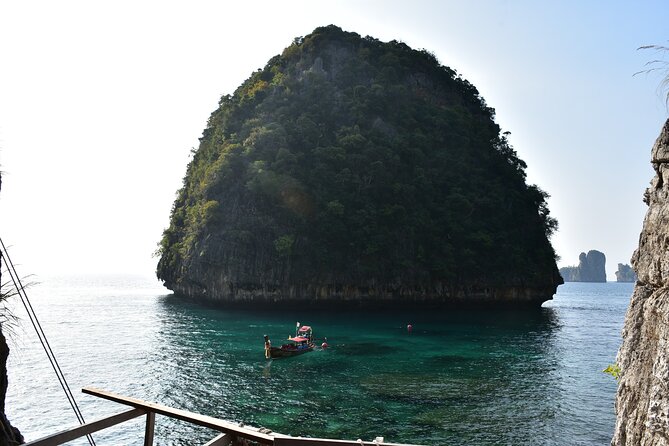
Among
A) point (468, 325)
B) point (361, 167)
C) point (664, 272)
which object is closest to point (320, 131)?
point (361, 167)

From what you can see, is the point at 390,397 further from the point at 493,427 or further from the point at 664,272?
the point at 664,272

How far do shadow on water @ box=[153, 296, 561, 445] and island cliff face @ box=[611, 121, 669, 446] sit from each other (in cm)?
1213

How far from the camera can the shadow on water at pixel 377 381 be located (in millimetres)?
17375

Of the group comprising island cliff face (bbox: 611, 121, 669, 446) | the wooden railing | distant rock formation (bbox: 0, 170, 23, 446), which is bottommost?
distant rock formation (bbox: 0, 170, 23, 446)

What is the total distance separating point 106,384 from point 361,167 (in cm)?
4967

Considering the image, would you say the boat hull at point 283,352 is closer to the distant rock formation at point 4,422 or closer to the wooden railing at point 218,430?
the distant rock formation at point 4,422

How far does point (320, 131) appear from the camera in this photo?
7062 cm

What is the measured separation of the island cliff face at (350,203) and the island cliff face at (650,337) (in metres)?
54.1

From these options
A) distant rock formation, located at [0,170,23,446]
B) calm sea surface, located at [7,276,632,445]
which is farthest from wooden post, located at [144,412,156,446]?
distant rock formation, located at [0,170,23,446]

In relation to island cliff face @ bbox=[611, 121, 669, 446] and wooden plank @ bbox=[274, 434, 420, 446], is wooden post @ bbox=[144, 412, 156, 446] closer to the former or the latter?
wooden plank @ bbox=[274, 434, 420, 446]

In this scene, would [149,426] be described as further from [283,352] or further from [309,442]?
[283,352]

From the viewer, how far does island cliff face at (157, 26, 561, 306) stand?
199 feet

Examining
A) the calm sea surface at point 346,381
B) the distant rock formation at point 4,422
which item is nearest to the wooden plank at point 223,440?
the calm sea surface at point 346,381

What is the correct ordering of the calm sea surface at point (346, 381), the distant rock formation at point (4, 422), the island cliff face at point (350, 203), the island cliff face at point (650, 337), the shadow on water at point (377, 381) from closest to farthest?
the island cliff face at point (650, 337)
the distant rock formation at point (4, 422)
the calm sea surface at point (346, 381)
the shadow on water at point (377, 381)
the island cliff face at point (350, 203)
